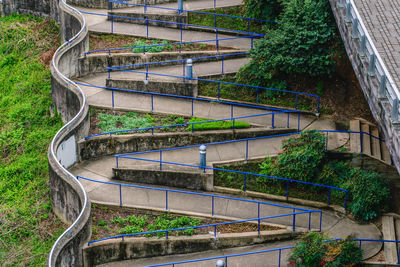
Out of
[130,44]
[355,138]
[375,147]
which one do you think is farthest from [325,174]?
[130,44]

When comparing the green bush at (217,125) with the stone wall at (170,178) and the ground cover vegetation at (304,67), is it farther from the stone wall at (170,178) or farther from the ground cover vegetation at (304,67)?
the stone wall at (170,178)

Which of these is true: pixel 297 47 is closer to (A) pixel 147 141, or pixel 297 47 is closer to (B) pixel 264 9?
(B) pixel 264 9

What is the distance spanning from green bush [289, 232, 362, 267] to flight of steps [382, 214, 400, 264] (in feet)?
3.82

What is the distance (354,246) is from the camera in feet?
76.3

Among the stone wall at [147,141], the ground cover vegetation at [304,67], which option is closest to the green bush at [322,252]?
the stone wall at [147,141]

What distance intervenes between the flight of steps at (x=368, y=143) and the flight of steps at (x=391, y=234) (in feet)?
6.72

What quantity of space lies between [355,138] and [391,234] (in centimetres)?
427

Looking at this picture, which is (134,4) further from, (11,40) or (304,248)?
(304,248)

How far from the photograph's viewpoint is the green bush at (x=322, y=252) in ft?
74.7

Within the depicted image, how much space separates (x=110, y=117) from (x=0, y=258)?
7180mm

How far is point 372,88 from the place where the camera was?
905 inches

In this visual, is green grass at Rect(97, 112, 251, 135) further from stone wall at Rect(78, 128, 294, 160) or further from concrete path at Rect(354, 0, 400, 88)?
concrete path at Rect(354, 0, 400, 88)

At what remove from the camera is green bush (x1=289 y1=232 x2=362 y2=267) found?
22781 millimetres

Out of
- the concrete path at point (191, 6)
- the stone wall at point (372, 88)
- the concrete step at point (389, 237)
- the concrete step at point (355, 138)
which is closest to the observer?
the stone wall at point (372, 88)
